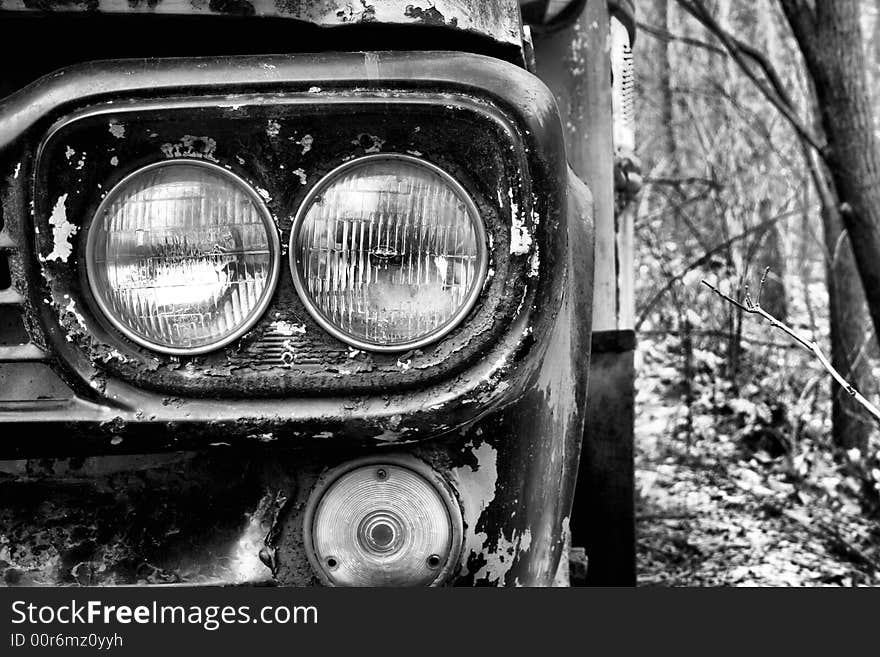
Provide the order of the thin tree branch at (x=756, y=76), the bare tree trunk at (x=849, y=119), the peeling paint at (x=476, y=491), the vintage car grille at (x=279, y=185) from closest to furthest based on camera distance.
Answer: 1. the vintage car grille at (x=279, y=185)
2. the peeling paint at (x=476, y=491)
3. the bare tree trunk at (x=849, y=119)
4. the thin tree branch at (x=756, y=76)

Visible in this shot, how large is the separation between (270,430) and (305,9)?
19.9 inches

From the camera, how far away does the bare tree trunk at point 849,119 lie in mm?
3348

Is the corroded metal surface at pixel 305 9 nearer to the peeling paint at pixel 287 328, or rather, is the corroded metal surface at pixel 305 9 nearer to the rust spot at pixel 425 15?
the rust spot at pixel 425 15

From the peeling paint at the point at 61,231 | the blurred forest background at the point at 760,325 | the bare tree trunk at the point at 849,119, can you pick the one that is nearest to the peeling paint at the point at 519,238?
the peeling paint at the point at 61,231

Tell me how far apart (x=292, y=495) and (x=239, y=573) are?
0.40ft

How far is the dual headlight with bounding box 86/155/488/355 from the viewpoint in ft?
3.63

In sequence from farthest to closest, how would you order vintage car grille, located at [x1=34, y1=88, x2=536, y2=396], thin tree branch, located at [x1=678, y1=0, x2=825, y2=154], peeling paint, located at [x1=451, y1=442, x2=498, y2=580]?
thin tree branch, located at [x1=678, y1=0, x2=825, y2=154], peeling paint, located at [x1=451, y1=442, x2=498, y2=580], vintage car grille, located at [x1=34, y1=88, x2=536, y2=396]

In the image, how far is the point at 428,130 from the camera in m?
1.10

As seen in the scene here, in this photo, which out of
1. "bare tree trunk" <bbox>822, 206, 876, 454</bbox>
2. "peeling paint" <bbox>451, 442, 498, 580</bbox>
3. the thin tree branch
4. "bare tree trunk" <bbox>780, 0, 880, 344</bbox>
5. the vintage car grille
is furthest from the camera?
"bare tree trunk" <bbox>822, 206, 876, 454</bbox>

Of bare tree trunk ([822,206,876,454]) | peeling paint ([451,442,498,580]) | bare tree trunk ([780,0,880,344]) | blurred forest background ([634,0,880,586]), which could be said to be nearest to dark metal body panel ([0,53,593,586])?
peeling paint ([451,442,498,580])

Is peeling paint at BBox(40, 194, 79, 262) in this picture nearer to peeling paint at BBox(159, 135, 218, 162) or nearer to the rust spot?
peeling paint at BBox(159, 135, 218, 162)

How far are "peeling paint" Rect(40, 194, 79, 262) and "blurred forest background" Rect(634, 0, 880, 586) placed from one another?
158 centimetres

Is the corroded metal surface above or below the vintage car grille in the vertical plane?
above

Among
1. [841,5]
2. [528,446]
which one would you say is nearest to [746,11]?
[841,5]
